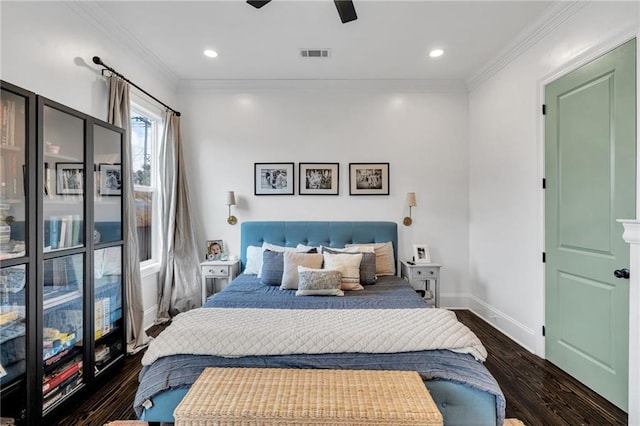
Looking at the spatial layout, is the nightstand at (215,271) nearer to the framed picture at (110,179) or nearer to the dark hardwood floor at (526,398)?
the dark hardwood floor at (526,398)

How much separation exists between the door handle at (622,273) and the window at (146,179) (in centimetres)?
426

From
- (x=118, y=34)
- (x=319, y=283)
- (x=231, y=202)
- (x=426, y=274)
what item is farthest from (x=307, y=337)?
(x=118, y=34)

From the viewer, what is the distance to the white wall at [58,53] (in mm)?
1913

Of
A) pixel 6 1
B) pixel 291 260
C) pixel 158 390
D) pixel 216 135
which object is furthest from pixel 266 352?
pixel 216 135

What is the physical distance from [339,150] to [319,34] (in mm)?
1438

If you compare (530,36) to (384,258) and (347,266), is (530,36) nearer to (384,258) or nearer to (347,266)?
(384,258)

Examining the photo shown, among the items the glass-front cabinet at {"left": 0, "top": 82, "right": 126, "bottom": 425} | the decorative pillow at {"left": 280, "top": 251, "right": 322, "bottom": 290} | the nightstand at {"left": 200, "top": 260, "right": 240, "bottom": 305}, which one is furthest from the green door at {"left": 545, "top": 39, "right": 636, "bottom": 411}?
the glass-front cabinet at {"left": 0, "top": 82, "right": 126, "bottom": 425}

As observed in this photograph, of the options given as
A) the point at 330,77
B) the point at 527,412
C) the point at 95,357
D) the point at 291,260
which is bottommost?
the point at 527,412

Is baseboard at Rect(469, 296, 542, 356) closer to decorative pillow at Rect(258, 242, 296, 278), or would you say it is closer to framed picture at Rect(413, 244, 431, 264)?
framed picture at Rect(413, 244, 431, 264)

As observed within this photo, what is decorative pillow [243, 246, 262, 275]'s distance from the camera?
3.49 meters

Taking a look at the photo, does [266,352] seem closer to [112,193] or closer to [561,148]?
[112,193]

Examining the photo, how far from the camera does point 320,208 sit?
3984mm

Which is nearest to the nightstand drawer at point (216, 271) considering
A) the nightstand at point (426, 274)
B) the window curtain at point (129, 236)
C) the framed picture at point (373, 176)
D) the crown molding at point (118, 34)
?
the window curtain at point (129, 236)

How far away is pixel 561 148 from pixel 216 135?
370cm
